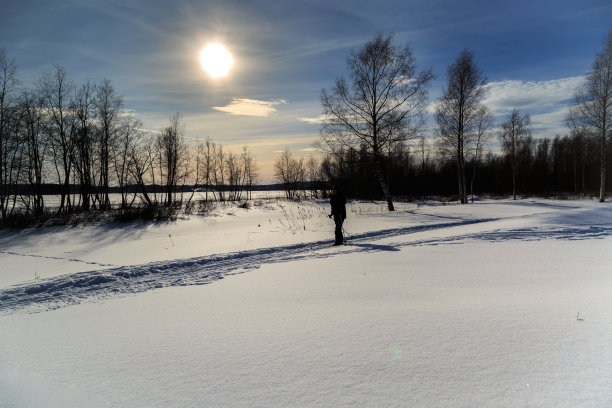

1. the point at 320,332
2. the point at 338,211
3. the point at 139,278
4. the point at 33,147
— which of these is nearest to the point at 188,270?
the point at 139,278

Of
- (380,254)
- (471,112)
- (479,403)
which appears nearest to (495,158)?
(471,112)

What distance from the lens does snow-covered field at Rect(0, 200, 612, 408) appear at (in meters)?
2.53

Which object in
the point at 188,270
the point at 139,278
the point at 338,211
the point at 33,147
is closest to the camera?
the point at 139,278

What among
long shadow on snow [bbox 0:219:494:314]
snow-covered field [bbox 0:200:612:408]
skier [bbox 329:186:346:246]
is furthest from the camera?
skier [bbox 329:186:346:246]

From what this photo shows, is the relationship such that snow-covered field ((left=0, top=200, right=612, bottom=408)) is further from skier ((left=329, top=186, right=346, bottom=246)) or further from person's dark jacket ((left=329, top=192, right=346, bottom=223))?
person's dark jacket ((left=329, top=192, right=346, bottom=223))

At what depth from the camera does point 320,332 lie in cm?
359

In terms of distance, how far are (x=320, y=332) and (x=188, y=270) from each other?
15.3ft

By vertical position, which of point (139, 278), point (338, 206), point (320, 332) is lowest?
point (139, 278)

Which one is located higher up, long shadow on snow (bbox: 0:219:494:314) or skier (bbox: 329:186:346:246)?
skier (bbox: 329:186:346:246)

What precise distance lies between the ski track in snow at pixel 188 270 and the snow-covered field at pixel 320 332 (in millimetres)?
56

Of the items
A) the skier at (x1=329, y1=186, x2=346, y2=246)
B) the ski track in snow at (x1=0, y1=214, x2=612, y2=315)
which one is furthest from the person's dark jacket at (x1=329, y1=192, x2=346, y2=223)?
the ski track in snow at (x1=0, y1=214, x2=612, y2=315)

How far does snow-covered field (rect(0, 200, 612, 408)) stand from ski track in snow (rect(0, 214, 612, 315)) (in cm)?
6

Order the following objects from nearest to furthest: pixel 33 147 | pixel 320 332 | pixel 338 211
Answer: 1. pixel 320 332
2. pixel 338 211
3. pixel 33 147

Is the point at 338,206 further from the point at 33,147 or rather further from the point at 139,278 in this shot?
the point at 33,147
